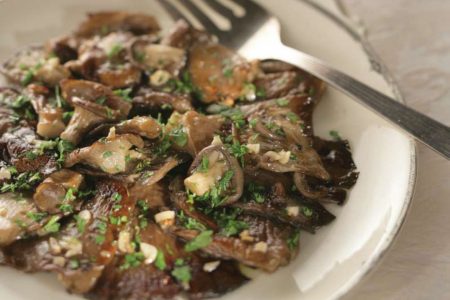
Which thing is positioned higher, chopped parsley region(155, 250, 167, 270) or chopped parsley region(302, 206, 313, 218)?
chopped parsley region(155, 250, 167, 270)

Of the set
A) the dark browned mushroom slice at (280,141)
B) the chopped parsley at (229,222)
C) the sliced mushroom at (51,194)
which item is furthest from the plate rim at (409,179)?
the sliced mushroom at (51,194)

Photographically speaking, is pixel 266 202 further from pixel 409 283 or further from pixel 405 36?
pixel 405 36

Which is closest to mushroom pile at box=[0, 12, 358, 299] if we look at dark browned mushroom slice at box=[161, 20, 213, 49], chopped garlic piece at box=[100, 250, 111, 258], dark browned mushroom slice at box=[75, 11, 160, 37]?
chopped garlic piece at box=[100, 250, 111, 258]

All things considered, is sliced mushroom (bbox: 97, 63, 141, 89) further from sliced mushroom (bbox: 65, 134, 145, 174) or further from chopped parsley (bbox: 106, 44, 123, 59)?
sliced mushroom (bbox: 65, 134, 145, 174)

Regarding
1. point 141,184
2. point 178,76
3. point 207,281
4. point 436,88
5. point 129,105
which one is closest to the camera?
point 207,281

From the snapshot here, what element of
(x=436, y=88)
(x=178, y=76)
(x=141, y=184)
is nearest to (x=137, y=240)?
(x=141, y=184)

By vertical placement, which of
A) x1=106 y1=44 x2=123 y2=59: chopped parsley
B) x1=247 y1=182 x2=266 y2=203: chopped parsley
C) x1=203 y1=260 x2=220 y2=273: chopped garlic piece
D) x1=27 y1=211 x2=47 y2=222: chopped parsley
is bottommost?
x1=203 y1=260 x2=220 y2=273: chopped garlic piece
